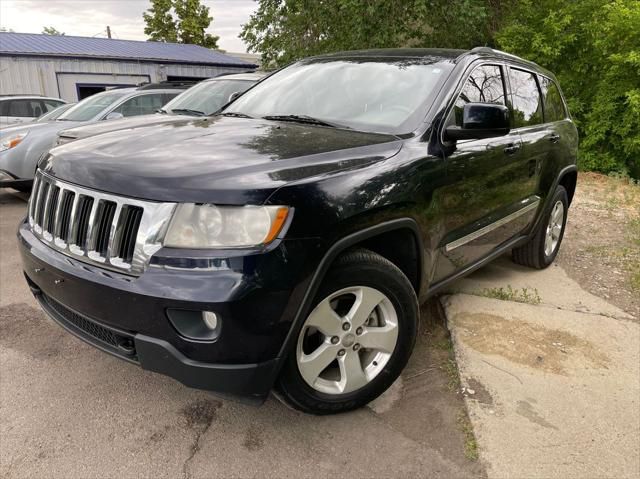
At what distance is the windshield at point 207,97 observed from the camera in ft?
22.6

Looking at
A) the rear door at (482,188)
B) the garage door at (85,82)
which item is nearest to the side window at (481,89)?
the rear door at (482,188)

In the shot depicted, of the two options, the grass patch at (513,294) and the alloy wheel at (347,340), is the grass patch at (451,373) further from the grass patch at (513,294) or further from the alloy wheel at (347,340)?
the grass patch at (513,294)

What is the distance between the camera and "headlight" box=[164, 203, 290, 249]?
1.93m

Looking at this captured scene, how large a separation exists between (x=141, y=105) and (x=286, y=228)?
22.1 ft

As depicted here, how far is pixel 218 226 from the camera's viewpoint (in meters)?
1.94

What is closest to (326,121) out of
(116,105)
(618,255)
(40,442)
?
(40,442)

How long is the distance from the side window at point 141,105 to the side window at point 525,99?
18.3ft

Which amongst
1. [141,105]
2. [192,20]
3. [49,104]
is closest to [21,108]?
[49,104]

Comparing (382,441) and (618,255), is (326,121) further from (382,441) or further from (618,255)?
(618,255)

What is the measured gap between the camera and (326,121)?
9.78 feet

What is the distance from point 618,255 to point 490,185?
2860 millimetres

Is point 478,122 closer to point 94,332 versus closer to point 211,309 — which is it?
point 211,309

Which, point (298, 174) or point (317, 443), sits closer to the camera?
point (298, 174)

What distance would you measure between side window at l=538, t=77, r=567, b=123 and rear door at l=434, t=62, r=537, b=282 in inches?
33.0
